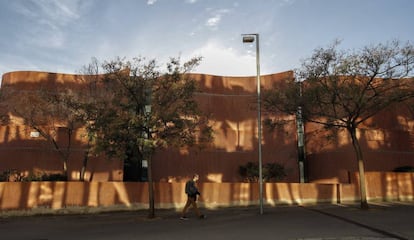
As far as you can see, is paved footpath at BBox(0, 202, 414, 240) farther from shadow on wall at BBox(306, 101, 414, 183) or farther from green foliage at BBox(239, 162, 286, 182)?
shadow on wall at BBox(306, 101, 414, 183)

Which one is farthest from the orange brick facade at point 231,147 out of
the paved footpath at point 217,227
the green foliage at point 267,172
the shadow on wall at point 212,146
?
the paved footpath at point 217,227

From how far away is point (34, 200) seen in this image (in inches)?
618

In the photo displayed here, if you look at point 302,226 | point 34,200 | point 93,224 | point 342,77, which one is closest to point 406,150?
point 342,77

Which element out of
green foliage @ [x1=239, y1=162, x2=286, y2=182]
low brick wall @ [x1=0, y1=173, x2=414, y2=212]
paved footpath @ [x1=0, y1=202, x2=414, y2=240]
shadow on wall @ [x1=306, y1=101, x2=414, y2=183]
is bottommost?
paved footpath @ [x1=0, y1=202, x2=414, y2=240]

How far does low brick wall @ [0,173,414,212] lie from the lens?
1567cm

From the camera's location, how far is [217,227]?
37.4 ft

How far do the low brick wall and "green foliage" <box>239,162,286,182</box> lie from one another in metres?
3.40

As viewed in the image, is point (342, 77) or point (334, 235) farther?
point (342, 77)

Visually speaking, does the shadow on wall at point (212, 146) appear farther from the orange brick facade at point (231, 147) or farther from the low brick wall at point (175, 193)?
the low brick wall at point (175, 193)

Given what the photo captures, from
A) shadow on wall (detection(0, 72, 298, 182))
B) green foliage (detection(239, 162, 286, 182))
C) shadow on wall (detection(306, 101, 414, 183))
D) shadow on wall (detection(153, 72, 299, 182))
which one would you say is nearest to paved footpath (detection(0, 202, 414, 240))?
shadow on wall (detection(0, 72, 298, 182))

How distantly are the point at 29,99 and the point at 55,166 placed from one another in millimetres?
4517

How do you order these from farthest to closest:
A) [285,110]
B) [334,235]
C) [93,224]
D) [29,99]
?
[29,99] < [285,110] < [93,224] < [334,235]

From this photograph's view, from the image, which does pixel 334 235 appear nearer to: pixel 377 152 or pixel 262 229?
pixel 262 229

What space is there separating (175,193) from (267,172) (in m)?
7.09
